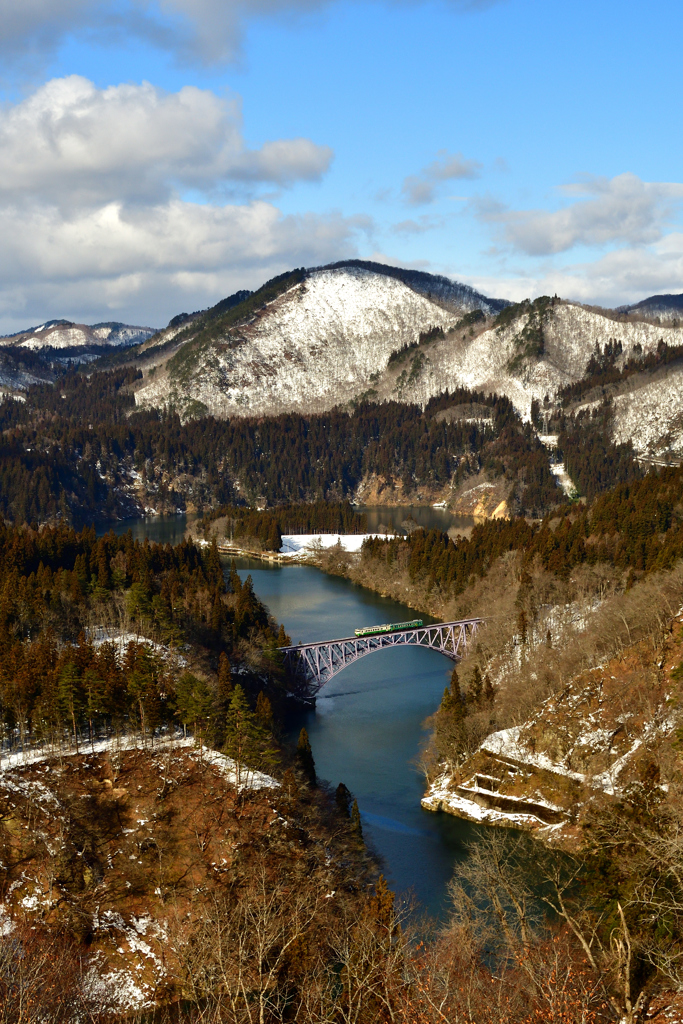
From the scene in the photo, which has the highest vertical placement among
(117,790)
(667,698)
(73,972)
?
(667,698)

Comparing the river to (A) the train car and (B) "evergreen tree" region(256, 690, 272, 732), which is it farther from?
(B) "evergreen tree" region(256, 690, 272, 732)

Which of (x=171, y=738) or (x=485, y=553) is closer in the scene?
(x=171, y=738)

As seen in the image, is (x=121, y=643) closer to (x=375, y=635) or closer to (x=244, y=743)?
(x=244, y=743)

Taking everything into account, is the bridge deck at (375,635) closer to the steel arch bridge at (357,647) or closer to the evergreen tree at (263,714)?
the steel arch bridge at (357,647)

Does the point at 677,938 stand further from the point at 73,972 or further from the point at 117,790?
the point at 117,790

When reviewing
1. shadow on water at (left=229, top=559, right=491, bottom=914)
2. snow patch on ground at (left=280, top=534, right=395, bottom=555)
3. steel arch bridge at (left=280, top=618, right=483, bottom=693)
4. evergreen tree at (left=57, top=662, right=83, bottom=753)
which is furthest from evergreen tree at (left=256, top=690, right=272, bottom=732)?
snow patch on ground at (left=280, top=534, right=395, bottom=555)

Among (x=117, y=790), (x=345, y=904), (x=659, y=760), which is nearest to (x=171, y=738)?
(x=117, y=790)

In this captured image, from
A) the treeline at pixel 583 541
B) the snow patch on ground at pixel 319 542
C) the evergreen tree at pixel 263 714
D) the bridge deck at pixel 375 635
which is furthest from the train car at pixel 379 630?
the snow patch on ground at pixel 319 542
